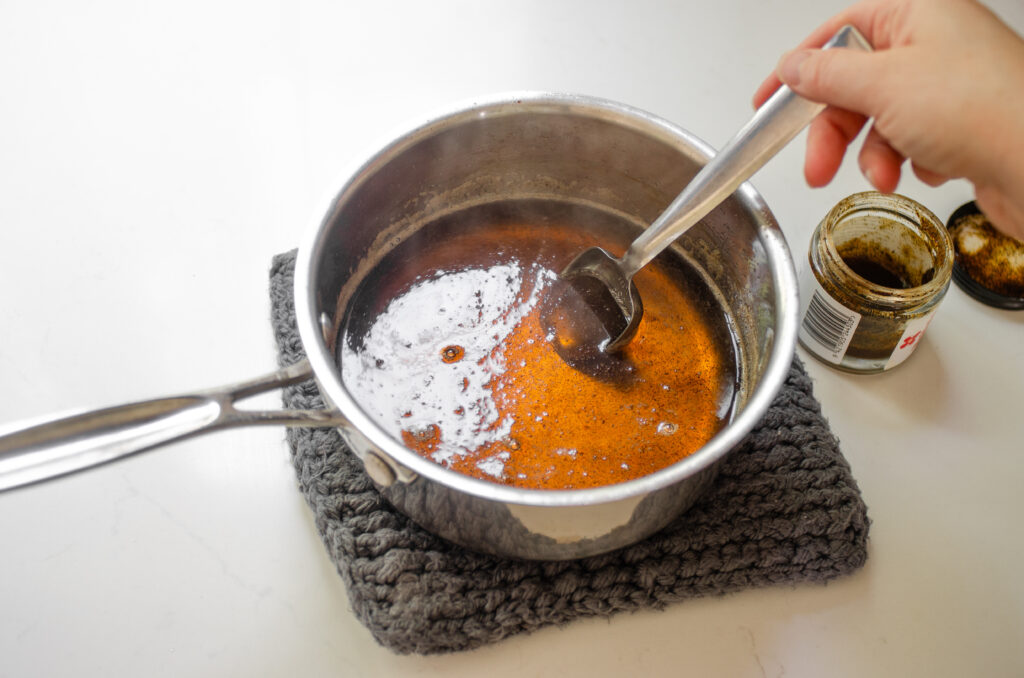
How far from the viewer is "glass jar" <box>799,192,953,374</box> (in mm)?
711

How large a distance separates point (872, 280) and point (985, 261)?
0.16 m

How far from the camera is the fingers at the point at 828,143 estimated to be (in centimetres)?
65

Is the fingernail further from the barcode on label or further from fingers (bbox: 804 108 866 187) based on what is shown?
the barcode on label

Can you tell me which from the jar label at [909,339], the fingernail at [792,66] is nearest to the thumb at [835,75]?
the fingernail at [792,66]

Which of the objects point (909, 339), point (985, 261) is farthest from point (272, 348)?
point (985, 261)

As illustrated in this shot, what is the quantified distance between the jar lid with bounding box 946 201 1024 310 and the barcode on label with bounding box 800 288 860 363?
0.60 feet

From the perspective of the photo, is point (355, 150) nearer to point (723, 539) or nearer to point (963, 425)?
point (723, 539)

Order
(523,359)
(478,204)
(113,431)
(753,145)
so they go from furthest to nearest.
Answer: (478,204)
(523,359)
(753,145)
(113,431)

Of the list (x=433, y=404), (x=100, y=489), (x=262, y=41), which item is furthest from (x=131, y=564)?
(x=262, y=41)

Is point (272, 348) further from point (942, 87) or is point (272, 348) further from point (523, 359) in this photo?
point (942, 87)

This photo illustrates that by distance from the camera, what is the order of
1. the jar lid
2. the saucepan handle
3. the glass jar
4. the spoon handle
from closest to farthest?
the saucepan handle → the spoon handle → the glass jar → the jar lid

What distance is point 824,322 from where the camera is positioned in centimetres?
76

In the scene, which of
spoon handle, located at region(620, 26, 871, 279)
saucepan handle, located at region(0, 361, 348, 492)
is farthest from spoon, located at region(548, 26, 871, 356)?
saucepan handle, located at region(0, 361, 348, 492)

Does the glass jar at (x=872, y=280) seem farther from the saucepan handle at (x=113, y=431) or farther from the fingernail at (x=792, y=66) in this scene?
the saucepan handle at (x=113, y=431)
